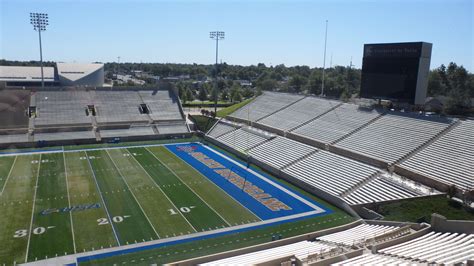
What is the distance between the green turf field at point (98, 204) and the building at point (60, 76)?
47076mm

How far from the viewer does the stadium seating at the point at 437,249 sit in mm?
11297

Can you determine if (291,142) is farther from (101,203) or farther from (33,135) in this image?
(33,135)

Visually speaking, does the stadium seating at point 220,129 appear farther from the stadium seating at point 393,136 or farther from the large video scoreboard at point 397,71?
the large video scoreboard at point 397,71

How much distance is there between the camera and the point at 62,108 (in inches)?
1681

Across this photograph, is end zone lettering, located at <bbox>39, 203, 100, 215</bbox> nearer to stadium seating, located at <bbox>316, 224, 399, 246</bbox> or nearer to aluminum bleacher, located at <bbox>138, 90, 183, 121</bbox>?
stadium seating, located at <bbox>316, 224, 399, 246</bbox>

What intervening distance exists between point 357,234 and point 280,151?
52.7ft

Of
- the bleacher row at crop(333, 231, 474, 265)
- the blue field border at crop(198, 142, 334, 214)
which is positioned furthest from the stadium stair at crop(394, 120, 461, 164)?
the bleacher row at crop(333, 231, 474, 265)

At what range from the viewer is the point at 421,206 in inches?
785

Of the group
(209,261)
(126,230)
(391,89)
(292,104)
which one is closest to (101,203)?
(126,230)

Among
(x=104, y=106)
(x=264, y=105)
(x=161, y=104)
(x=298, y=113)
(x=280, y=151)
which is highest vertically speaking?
(x=264, y=105)

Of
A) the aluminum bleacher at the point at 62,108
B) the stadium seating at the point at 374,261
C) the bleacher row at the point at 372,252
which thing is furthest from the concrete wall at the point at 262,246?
the aluminum bleacher at the point at 62,108

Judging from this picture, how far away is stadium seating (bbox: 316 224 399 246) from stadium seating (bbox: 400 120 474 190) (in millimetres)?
7631

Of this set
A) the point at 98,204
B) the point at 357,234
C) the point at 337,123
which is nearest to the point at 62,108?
the point at 98,204

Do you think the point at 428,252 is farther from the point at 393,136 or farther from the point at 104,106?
the point at 104,106
